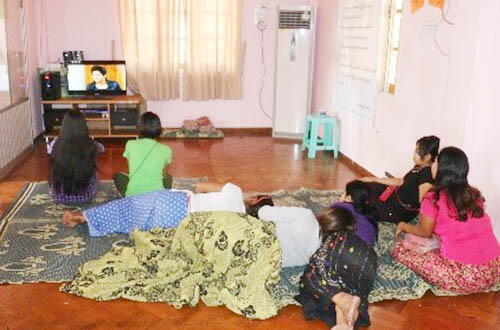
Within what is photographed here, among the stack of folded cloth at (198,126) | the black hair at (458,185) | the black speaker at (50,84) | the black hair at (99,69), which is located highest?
the black hair at (99,69)

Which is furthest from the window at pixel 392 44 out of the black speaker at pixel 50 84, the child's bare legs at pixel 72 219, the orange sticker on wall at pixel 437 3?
the black speaker at pixel 50 84

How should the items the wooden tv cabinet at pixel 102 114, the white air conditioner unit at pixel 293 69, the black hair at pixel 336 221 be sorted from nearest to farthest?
the black hair at pixel 336 221 → the wooden tv cabinet at pixel 102 114 → the white air conditioner unit at pixel 293 69

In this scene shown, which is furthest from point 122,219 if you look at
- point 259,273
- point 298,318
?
point 298,318

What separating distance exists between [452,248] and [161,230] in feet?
5.57

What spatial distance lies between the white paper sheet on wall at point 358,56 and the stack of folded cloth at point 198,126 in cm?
177

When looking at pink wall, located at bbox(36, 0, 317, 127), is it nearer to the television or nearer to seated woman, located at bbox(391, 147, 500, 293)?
the television

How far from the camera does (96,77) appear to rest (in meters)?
6.29

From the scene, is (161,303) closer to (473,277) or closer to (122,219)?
(122,219)

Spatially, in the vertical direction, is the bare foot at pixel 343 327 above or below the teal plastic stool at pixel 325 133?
below

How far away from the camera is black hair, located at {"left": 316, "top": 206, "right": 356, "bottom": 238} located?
8.89 ft

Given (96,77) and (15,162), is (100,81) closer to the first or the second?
(96,77)

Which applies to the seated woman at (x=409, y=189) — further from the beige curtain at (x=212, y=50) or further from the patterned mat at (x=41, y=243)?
the beige curtain at (x=212, y=50)

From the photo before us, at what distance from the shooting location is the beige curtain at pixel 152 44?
21.2 ft

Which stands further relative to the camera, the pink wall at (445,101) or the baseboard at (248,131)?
the baseboard at (248,131)
